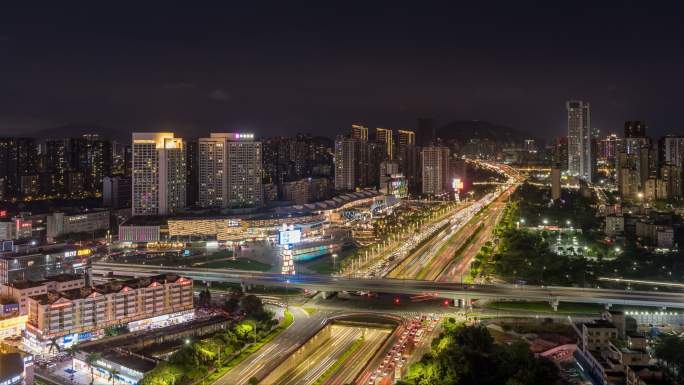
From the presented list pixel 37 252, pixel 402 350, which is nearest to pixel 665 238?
pixel 402 350

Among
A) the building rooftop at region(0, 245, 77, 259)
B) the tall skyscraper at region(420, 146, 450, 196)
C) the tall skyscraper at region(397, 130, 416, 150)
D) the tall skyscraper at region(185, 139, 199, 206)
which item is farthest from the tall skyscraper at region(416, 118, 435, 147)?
the building rooftop at region(0, 245, 77, 259)

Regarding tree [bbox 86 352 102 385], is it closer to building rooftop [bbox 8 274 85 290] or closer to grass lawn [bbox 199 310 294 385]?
grass lawn [bbox 199 310 294 385]

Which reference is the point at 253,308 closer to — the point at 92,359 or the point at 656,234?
the point at 92,359

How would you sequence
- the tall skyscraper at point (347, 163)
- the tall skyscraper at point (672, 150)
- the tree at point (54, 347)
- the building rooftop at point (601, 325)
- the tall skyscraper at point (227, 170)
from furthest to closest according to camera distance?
the tall skyscraper at point (347, 163)
the tall skyscraper at point (672, 150)
the tall skyscraper at point (227, 170)
the tree at point (54, 347)
the building rooftop at point (601, 325)

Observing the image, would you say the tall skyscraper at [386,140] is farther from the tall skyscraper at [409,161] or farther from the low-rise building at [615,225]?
the low-rise building at [615,225]

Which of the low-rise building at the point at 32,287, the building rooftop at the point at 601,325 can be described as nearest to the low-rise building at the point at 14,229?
the low-rise building at the point at 32,287

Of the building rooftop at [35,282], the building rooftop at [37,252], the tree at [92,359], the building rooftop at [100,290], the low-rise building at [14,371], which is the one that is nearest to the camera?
the low-rise building at [14,371]

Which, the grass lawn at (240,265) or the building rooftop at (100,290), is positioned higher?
the building rooftop at (100,290)

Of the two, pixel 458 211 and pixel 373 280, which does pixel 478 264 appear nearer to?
pixel 373 280

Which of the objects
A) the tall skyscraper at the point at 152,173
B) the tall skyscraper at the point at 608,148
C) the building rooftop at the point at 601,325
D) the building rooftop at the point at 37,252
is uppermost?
the tall skyscraper at the point at 608,148
